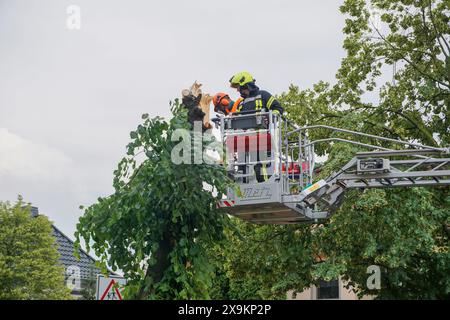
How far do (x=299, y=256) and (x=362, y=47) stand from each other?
7.15 m

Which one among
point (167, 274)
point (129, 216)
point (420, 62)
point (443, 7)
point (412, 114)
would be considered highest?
point (443, 7)

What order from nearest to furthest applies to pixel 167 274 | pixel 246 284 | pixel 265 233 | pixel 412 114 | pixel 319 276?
pixel 167 274, pixel 319 276, pixel 265 233, pixel 412 114, pixel 246 284

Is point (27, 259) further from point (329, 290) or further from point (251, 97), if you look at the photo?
point (251, 97)

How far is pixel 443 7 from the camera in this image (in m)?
23.8

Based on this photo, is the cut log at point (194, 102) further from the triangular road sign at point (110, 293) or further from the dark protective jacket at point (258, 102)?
the triangular road sign at point (110, 293)

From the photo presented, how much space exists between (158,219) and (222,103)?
264 cm

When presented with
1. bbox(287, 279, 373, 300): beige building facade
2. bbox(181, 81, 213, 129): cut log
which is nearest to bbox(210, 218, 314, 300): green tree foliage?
bbox(181, 81, 213, 129): cut log

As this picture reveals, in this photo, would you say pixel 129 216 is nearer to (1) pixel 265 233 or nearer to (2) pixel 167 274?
(2) pixel 167 274

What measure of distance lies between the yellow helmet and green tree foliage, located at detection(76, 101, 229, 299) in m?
1.74

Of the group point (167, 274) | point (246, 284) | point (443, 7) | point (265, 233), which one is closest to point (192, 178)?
point (167, 274)

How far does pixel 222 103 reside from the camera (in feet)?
41.3

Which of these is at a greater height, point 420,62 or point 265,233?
point 420,62

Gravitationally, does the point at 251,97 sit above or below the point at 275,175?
above

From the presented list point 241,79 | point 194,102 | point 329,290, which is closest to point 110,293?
point 194,102
